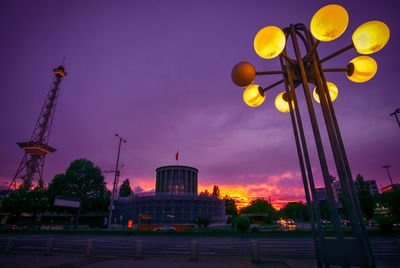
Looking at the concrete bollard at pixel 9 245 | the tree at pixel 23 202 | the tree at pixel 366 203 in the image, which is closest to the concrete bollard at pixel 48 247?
the concrete bollard at pixel 9 245

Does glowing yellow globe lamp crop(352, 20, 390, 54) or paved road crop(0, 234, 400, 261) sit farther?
paved road crop(0, 234, 400, 261)

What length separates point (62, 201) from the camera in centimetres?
3116

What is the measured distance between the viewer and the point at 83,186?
5056cm

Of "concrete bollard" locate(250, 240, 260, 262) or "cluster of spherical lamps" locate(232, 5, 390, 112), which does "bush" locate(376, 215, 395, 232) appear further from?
"cluster of spherical lamps" locate(232, 5, 390, 112)

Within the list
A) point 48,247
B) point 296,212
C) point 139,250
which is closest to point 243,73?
point 139,250

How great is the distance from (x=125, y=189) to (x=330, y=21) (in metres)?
97.6

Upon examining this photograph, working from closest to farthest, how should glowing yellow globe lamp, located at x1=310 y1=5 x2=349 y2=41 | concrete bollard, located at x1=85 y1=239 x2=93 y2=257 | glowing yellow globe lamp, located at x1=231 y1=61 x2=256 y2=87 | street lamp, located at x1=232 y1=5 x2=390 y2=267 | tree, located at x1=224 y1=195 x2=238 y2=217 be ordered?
street lamp, located at x1=232 y1=5 x2=390 y2=267 → glowing yellow globe lamp, located at x1=310 y1=5 x2=349 y2=41 → glowing yellow globe lamp, located at x1=231 y1=61 x2=256 y2=87 → concrete bollard, located at x1=85 y1=239 x2=93 y2=257 → tree, located at x1=224 y1=195 x2=238 y2=217

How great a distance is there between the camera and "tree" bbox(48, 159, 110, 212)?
48.8 meters

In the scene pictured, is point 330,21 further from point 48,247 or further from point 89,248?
point 48,247

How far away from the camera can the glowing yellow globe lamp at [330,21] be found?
3.13 metres

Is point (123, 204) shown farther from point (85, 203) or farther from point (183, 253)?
point (183, 253)

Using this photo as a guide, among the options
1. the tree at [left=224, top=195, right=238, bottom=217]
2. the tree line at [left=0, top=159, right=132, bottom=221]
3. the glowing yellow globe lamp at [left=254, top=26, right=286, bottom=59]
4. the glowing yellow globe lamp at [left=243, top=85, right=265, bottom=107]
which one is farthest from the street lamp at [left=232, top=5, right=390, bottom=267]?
the tree at [left=224, top=195, right=238, bottom=217]

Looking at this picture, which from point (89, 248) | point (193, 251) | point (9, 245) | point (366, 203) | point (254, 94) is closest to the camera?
point (254, 94)

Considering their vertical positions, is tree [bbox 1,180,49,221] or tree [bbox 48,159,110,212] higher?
tree [bbox 48,159,110,212]
